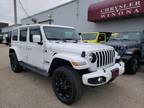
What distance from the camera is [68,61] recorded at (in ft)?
11.4

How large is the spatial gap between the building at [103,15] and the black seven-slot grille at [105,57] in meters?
6.97

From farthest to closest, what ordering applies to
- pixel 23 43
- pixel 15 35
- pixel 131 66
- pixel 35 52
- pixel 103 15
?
pixel 103 15 < pixel 15 35 < pixel 131 66 < pixel 23 43 < pixel 35 52

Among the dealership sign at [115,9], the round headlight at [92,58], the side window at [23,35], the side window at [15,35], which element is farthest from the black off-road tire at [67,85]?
the dealership sign at [115,9]

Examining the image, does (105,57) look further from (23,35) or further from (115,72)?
(23,35)

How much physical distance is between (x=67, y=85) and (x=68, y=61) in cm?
57

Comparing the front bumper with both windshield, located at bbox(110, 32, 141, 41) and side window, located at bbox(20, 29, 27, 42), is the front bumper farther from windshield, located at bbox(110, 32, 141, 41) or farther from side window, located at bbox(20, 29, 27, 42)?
windshield, located at bbox(110, 32, 141, 41)

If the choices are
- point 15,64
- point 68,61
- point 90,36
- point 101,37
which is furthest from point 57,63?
point 101,37

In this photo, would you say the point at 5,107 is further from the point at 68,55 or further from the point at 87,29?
the point at 87,29

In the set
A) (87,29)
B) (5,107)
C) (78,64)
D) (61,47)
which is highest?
(87,29)

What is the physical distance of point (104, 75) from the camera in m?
3.35

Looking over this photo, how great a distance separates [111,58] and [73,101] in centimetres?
149

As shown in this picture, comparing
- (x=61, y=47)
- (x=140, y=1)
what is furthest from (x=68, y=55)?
(x=140, y=1)

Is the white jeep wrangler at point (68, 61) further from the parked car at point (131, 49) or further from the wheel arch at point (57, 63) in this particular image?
the parked car at point (131, 49)

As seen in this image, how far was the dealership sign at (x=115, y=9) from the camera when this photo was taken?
980cm
